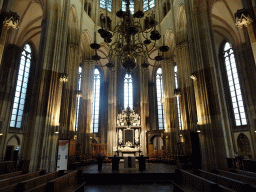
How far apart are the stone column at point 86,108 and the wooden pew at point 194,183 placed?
45.3ft

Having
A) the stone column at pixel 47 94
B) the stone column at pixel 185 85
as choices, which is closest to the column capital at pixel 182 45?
the stone column at pixel 185 85

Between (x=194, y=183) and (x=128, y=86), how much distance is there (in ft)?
66.9

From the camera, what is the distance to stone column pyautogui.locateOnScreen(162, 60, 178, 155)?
1888 centimetres

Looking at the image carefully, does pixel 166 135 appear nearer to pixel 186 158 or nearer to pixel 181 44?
pixel 186 158

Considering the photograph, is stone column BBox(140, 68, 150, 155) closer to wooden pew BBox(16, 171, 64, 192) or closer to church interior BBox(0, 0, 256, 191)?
church interior BBox(0, 0, 256, 191)

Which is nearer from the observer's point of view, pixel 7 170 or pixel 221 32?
pixel 7 170

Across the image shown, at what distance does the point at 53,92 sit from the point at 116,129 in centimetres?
1161

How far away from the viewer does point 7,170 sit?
9.21m

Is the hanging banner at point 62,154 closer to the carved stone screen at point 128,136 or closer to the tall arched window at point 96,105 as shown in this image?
the carved stone screen at point 128,136

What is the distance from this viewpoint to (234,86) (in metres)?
19.6

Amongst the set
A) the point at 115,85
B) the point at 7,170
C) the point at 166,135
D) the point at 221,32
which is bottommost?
the point at 7,170

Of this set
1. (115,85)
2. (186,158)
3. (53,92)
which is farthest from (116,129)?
(53,92)

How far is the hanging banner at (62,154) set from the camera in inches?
443

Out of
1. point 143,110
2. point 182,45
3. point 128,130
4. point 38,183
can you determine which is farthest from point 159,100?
point 38,183
